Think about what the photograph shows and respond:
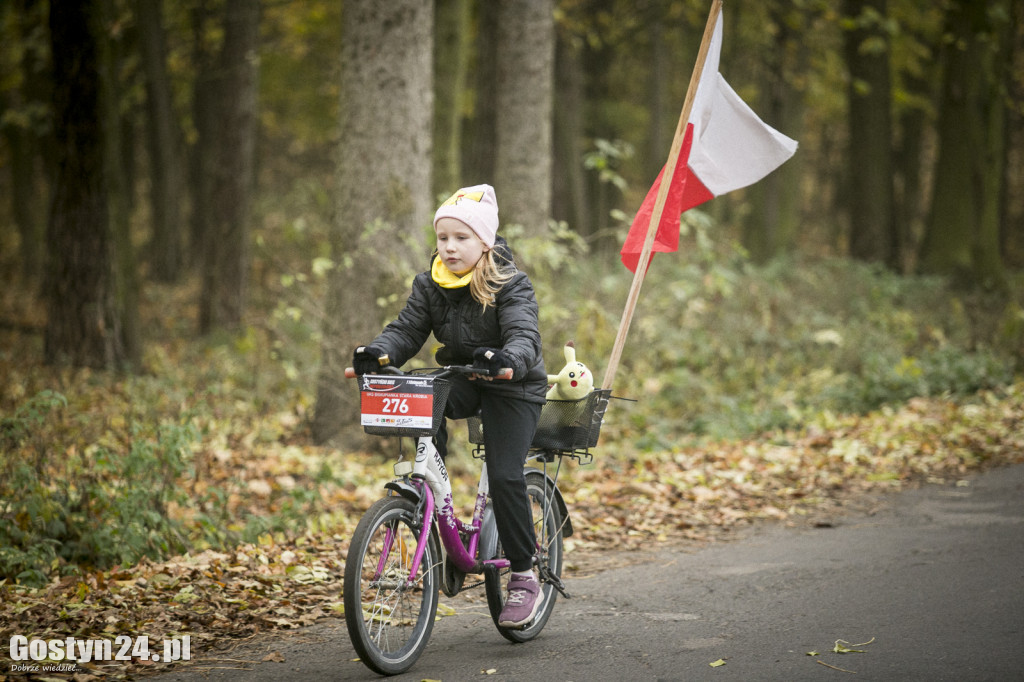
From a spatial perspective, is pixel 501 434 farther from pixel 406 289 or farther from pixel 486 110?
pixel 486 110

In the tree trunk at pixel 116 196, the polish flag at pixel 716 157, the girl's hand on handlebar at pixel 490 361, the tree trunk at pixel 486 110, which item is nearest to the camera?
the girl's hand on handlebar at pixel 490 361

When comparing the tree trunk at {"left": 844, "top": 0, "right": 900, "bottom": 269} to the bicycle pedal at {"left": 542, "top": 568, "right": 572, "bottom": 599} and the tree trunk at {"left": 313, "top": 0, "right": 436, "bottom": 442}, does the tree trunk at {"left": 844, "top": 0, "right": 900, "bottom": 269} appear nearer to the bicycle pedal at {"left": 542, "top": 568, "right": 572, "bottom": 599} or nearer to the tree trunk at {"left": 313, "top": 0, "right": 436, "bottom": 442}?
the tree trunk at {"left": 313, "top": 0, "right": 436, "bottom": 442}

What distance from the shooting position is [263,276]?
778 inches

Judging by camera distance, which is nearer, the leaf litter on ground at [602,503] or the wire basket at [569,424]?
the wire basket at [569,424]

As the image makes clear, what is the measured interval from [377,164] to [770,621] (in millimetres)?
5375

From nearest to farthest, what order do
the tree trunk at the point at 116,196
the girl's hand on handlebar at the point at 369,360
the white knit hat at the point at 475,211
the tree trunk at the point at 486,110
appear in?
the girl's hand on handlebar at the point at 369,360 < the white knit hat at the point at 475,211 < the tree trunk at the point at 116,196 < the tree trunk at the point at 486,110

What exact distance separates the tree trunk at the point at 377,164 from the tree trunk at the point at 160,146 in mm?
8793

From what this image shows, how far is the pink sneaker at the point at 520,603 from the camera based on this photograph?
15.1 ft

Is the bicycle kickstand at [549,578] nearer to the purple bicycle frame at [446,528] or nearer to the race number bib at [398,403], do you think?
the purple bicycle frame at [446,528]

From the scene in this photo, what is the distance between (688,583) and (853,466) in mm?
3536

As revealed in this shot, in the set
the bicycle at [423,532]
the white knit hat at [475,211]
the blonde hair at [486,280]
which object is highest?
the white knit hat at [475,211]

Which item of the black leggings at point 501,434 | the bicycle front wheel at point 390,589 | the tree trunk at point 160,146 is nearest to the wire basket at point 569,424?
the black leggings at point 501,434

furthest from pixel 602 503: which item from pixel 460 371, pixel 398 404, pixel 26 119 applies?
pixel 26 119

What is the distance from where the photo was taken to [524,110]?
39.8 ft
